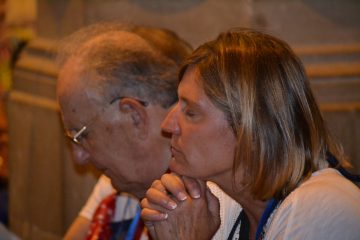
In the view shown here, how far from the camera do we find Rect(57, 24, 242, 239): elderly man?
2.62 meters

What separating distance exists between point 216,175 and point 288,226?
30 cm

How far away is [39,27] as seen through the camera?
161 inches

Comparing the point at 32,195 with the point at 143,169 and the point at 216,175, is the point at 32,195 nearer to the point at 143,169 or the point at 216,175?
the point at 143,169

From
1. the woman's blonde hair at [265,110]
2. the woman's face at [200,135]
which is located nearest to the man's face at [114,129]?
the woman's face at [200,135]

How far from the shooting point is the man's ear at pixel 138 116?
8.63ft

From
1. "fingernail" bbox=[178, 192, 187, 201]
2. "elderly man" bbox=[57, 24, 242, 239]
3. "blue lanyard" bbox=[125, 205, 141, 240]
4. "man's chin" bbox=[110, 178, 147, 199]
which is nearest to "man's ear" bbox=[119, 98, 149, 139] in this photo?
"elderly man" bbox=[57, 24, 242, 239]

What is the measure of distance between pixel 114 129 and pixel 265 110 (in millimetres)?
825

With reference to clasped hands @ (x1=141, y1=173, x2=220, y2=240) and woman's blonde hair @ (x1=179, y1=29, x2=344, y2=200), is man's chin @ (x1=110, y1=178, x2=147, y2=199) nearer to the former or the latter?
clasped hands @ (x1=141, y1=173, x2=220, y2=240)

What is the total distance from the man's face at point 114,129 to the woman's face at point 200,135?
0.48 m

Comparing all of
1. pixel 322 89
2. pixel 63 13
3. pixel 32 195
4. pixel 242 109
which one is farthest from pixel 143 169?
pixel 32 195

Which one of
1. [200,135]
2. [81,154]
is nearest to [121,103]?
[81,154]

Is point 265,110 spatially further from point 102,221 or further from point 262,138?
point 102,221

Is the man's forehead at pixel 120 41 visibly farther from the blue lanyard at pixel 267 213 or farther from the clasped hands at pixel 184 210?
the blue lanyard at pixel 267 213

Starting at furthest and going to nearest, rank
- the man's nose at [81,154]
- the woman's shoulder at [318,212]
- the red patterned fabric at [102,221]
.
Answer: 1. the red patterned fabric at [102,221]
2. the man's nose at [81,154]
3. the woman's shoulder at [318,212]
